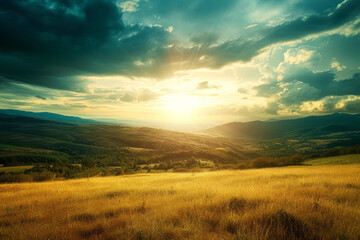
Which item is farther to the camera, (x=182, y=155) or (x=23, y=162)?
(x=182, y=155)

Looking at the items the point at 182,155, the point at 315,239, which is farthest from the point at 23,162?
the point at 315,239

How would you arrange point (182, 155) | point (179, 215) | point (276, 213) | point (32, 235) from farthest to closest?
point (182, 155) < point (179, 215) < point (276, 213) < point (32, 235)

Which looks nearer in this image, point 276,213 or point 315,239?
point 315,239

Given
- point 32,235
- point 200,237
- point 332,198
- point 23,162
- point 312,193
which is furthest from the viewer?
point 23,162

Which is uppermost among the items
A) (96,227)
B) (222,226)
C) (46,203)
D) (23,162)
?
(222,226)

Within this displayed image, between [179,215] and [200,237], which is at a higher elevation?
[200,237]

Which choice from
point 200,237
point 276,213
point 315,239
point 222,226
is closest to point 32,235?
point 200,237

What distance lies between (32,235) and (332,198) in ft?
33.5

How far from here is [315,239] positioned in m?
4.00

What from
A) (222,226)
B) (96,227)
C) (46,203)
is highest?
(222,226)

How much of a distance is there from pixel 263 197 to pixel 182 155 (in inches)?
6321

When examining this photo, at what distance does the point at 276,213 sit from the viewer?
4898 millimetres

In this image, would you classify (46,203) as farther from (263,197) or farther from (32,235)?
(263,197)

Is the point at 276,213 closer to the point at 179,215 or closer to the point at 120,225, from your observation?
the point at 179,215
